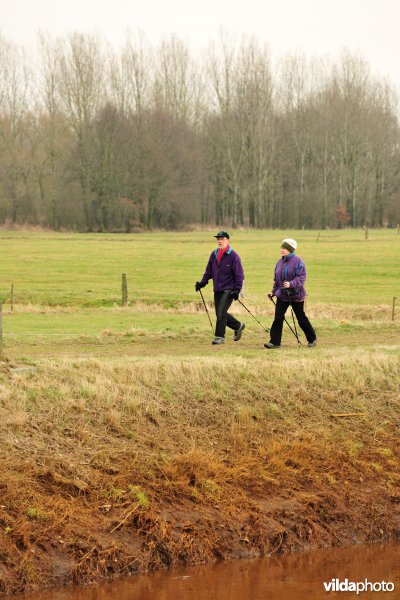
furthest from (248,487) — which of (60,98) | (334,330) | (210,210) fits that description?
(210,210)

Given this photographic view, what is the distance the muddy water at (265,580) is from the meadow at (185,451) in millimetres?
212

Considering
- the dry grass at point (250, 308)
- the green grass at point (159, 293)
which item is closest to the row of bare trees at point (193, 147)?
the green grass at point (159, 293)

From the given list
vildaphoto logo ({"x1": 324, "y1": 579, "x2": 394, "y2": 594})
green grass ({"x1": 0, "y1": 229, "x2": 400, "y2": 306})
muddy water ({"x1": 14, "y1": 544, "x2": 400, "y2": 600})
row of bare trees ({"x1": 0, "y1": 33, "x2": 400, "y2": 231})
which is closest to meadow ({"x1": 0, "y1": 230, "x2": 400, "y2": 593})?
muddy water ({"x1": 14, "y1": 544, "x2": 400, "y2": 600})

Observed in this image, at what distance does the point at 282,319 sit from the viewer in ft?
57.5

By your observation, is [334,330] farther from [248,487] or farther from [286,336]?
[248,487]

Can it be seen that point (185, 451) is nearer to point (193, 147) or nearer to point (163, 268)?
point (163, 268)

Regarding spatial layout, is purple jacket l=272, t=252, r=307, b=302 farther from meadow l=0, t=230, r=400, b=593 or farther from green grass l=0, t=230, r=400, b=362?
green grass l=0, t=230, r=400, b=362

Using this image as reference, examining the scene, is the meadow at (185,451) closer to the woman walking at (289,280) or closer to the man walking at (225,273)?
the woman walking at (289,280)

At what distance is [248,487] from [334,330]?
897 cm

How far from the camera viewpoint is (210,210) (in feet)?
363

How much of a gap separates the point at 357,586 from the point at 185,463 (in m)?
2.94

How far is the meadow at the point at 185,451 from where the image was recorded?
36.6 ft

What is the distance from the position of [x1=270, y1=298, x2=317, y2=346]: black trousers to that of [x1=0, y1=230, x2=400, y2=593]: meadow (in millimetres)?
294

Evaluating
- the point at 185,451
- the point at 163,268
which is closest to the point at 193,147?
the point at 163,268
